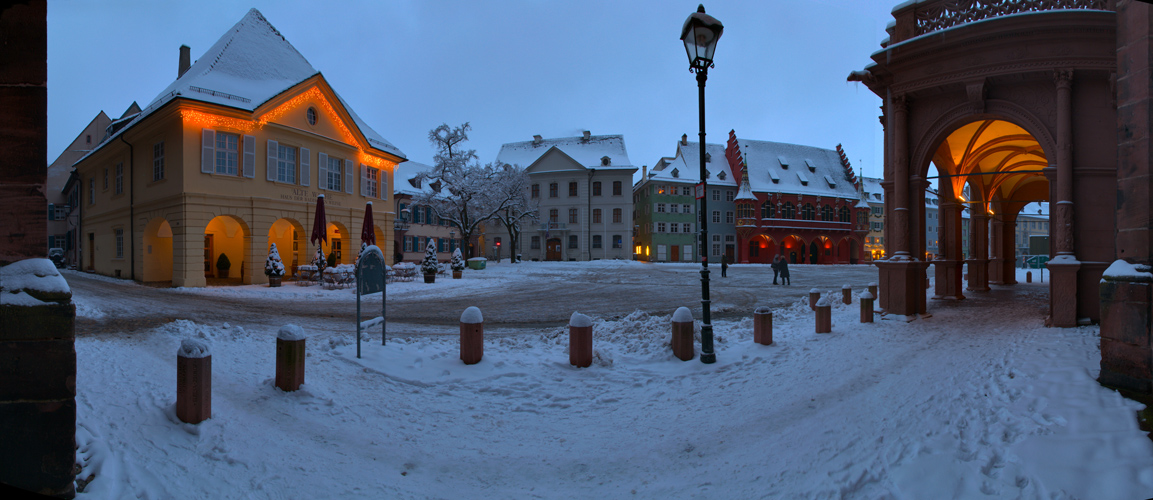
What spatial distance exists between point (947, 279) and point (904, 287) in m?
3.91

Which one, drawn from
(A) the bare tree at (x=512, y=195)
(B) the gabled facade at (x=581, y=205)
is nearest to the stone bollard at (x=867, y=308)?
(A) the bare tree at (x=512, y=195)

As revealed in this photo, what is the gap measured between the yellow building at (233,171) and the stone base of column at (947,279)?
2340 cm

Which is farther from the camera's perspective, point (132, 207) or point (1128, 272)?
point (132, 207)

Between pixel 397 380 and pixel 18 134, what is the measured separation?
4000mm

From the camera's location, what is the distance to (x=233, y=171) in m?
19.4

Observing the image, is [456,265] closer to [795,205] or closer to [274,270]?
[274,270]

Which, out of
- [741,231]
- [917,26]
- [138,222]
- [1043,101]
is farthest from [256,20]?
[741,231]

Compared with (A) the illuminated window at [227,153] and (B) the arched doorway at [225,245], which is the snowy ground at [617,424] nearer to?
(A) the illuminated window at [227,153]

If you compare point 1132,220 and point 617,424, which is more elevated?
point 1132,220

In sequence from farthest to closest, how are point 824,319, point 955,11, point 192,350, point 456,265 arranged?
1. point 456,265
2. point 955,11
3. point 824,319
4. point 192,350

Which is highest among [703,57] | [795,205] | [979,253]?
[795,205]

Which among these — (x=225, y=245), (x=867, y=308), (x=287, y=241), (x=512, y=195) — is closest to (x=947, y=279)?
(x=867, y=308)

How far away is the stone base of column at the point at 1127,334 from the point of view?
4133 mm

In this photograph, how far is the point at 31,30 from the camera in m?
2.85
